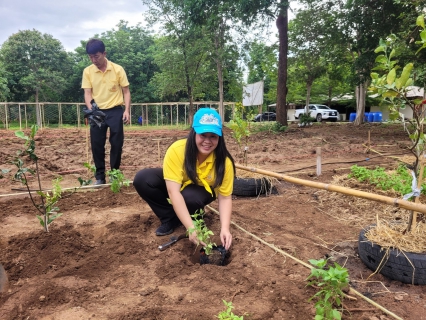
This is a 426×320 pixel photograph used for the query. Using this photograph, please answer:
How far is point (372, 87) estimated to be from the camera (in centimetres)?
211

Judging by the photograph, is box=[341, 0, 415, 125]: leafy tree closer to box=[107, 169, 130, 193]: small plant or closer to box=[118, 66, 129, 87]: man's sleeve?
box=[118, 66, 129, 87]: man's sleeve

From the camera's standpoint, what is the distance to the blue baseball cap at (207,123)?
7.33 feet

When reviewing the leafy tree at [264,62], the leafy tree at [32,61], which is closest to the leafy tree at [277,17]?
the leafy tree at [264,62]

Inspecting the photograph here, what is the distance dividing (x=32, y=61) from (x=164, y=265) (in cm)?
3013

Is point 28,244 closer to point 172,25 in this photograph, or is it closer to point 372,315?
point 372,315

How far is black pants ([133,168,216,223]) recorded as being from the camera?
265cm

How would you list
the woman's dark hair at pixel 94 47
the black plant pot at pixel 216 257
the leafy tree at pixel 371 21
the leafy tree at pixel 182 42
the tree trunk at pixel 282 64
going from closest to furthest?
the black plant pot at pixel 216 257
the woman's dark hair at pixel 94 47
the leafy tree at pixel 371 21
the tree trunk at pixel 282 64
the leafy tree at pixel 182 42

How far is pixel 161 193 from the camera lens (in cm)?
283

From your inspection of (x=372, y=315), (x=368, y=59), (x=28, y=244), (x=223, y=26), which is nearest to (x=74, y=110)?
(x=223, y=26)

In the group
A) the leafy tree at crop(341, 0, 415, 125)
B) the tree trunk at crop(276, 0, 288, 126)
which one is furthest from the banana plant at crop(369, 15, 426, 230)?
the tree trunk at crop(276, 0, 288, 126)

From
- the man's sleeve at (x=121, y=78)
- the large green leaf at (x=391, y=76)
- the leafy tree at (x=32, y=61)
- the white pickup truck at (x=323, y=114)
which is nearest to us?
the large green leaf at (x=391, y=76)

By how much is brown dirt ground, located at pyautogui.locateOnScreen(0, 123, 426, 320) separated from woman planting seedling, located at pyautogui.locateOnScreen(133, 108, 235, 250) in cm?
26

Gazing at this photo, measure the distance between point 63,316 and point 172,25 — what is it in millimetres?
18273

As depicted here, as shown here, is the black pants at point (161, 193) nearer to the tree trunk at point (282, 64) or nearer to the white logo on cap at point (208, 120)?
the white logo on cap at point (208, 120)
